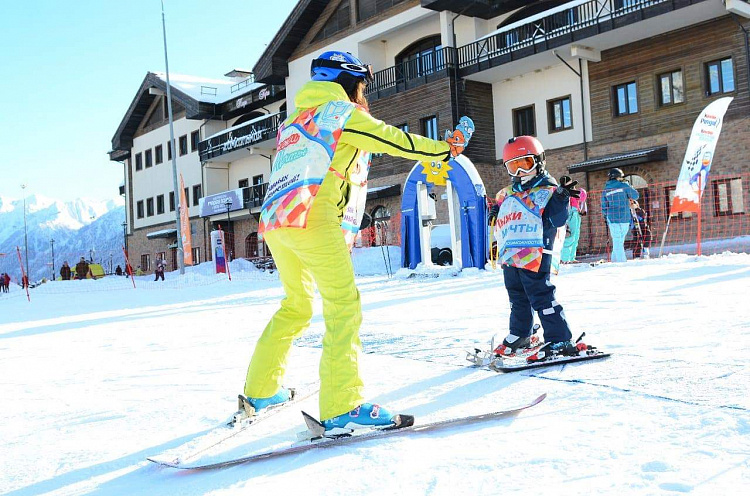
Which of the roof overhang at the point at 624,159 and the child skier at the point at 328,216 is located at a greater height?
the roof overhang at the point at 624,159

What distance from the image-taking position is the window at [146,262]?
4112 centimetres

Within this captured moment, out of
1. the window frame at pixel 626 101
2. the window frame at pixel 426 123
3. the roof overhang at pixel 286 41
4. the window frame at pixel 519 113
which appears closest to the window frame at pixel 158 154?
the roof overhang at pixel 286 41

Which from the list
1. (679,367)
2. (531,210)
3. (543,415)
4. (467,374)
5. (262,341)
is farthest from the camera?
(531,210)

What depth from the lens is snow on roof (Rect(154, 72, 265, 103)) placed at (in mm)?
35156

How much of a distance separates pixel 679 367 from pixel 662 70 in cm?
1749

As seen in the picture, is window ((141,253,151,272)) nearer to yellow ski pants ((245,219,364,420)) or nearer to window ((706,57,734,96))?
window ((706,57,734,96))

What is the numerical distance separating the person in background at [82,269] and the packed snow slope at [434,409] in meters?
29.7

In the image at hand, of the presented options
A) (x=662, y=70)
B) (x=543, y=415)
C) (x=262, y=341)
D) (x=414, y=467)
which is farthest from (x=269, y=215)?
(x=662, y=70)

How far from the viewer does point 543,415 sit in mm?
2883

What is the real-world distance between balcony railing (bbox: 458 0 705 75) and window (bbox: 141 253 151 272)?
26.4 metres

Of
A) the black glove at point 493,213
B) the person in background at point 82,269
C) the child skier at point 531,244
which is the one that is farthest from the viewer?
the person in background at point 82,269

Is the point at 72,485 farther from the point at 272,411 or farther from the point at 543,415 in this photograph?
the point at 543,415

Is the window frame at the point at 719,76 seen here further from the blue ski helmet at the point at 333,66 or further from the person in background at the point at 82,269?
the person in background at the point at 82,269

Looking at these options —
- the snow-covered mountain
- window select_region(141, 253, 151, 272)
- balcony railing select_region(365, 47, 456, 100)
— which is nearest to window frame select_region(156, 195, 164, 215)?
window select_region(141, 253, 151, 272)
